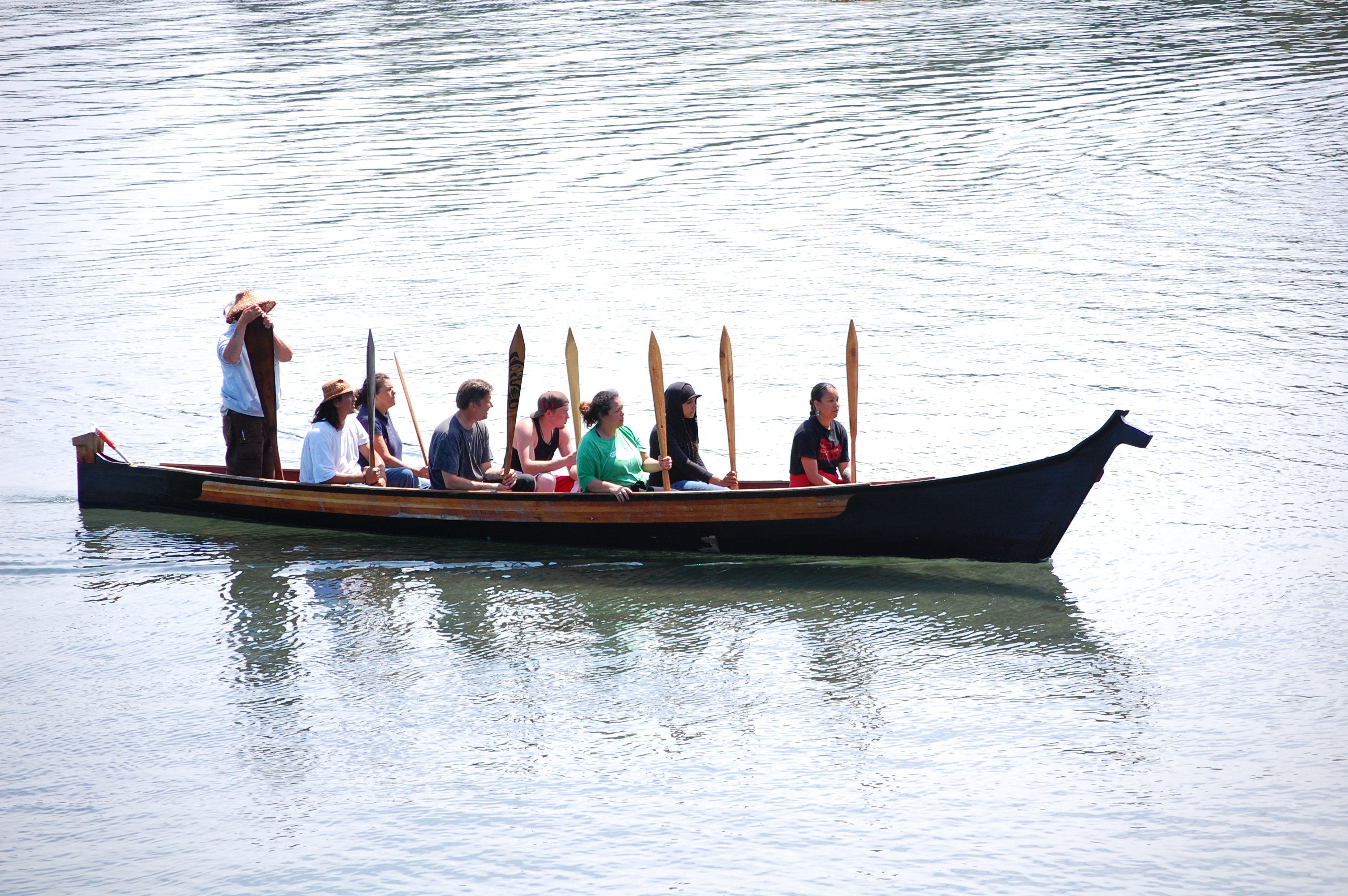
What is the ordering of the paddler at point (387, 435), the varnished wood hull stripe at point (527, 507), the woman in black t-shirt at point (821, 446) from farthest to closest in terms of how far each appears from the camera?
the paddler at point (387, 435) → the woman in black t-shirt at point (821, 446) → the varnished wood hull stripe at point (527, 507)

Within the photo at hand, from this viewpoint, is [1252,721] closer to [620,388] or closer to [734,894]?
[734,894]

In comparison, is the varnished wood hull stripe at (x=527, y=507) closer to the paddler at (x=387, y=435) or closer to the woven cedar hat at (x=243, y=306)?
the paddler at (x=387, y=435)

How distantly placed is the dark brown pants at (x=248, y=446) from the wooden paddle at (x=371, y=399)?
703mm

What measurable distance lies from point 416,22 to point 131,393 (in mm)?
24985

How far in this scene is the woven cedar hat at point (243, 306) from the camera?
8.88m

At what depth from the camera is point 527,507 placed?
29.7 feet

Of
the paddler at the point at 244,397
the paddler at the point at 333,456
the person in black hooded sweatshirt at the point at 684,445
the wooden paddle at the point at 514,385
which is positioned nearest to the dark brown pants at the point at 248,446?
the paddler at the point at 244,397

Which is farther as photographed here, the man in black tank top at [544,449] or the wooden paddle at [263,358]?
the man in black tank top at [544,449]

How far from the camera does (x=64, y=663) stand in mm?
→ 7824

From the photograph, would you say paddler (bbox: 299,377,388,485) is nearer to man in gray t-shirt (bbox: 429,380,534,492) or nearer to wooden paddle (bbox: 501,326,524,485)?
man in gray t-shirt (bbox: 429,380,534,492)

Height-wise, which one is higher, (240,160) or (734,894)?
(240,160)

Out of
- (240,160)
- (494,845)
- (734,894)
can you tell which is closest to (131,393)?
(494,845)

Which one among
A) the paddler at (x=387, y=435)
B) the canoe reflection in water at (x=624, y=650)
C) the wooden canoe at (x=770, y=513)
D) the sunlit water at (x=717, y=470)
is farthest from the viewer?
the paddler at (x=387, y=435)

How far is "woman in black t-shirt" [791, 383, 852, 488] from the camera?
8836 mm
